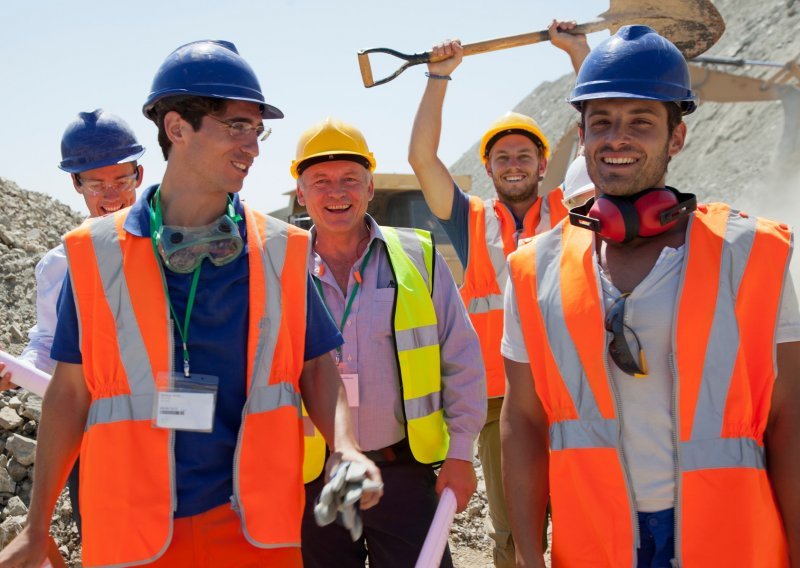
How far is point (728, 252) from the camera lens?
7.74 feet

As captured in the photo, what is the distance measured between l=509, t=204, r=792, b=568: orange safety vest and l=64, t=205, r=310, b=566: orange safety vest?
764 millimetres

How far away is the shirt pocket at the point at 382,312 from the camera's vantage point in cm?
350

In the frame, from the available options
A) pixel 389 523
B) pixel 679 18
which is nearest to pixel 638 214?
pixel 389 523

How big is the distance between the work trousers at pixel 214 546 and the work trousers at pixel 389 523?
98 centimetres

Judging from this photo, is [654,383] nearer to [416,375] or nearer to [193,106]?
[416,375]

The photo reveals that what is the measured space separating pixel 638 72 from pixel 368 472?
1.31m

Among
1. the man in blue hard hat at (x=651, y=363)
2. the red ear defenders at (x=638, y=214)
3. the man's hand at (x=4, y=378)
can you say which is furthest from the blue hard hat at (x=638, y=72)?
the man's hand at (x=4, y=378)

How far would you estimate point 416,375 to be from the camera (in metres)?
3.47

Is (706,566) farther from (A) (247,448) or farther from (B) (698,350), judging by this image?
(A) (247,448)

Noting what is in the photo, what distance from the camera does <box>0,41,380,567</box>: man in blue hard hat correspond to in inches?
96.2

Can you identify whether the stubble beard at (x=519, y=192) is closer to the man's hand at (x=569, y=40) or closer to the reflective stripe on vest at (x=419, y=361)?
the man's hand at (x=569, y=40)

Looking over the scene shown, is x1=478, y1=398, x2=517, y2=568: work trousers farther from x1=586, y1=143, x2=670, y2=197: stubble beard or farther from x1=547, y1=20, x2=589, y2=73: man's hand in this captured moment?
x1=586, y1=143, x2=670, y2=197: stubble beard

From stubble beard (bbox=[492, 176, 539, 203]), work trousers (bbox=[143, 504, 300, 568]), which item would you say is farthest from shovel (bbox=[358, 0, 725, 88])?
work trousers (bbox=[143, 504, 300, 568])

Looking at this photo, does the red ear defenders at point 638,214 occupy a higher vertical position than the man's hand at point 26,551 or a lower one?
higher
